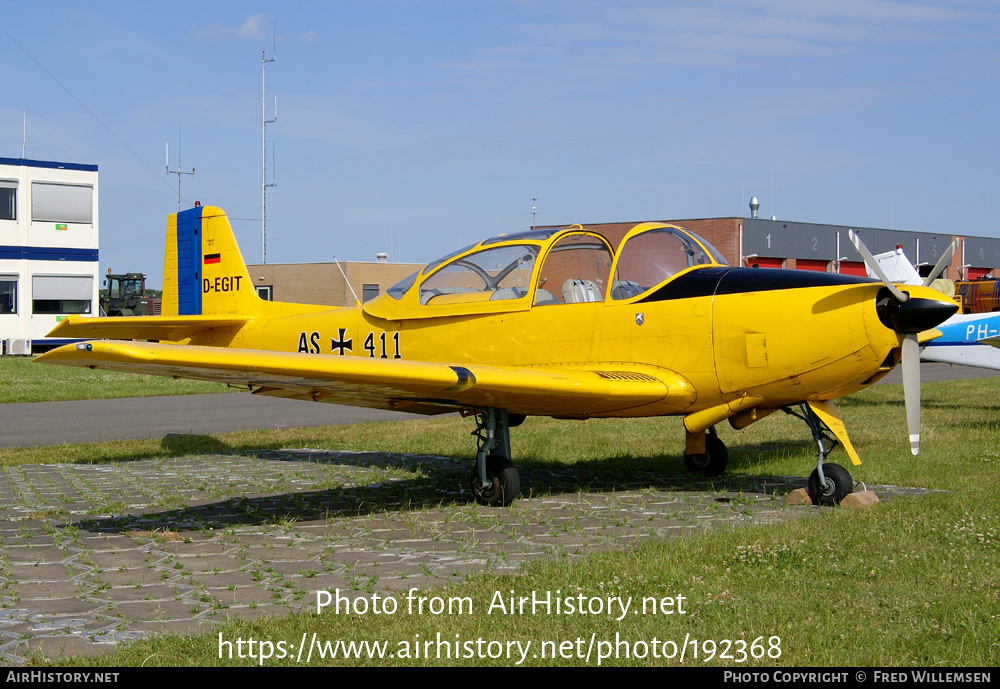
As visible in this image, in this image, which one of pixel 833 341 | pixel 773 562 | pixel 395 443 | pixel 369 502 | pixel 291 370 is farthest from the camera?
pixel 395 443

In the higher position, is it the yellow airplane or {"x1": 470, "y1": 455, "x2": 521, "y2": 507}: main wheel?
the yellow airplane

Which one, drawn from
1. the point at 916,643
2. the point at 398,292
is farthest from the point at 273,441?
the point at 916,643

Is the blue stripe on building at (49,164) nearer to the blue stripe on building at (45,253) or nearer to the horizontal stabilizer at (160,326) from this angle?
the blue stripe on building at (45,253)

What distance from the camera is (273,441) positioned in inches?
479

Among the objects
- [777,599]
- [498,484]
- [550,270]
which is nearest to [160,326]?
[550,270]

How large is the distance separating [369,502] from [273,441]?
178 inches

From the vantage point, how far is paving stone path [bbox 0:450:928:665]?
4.92 metres

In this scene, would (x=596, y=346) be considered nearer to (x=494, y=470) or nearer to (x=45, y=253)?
(x=494, y=470)

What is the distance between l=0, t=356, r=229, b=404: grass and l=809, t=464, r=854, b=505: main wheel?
15.4 m

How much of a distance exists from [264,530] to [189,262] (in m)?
5.95

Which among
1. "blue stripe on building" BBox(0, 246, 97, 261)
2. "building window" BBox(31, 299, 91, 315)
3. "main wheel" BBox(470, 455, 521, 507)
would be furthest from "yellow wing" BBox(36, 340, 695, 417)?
"blue stripe on building" BBox(0, 246, 97, 261)

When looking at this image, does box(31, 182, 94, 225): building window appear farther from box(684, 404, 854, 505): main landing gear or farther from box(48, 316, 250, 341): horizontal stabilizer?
box(684, 404, 854, 505): main landing gear

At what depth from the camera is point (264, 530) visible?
22.5 ft
